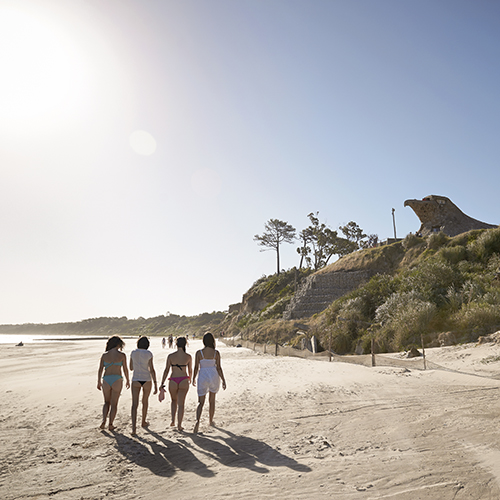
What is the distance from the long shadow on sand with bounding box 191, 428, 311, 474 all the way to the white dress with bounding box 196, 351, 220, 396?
78 cm

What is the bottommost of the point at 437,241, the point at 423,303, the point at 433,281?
the point at 423,303

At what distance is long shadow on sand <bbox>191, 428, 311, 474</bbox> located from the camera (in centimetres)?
398

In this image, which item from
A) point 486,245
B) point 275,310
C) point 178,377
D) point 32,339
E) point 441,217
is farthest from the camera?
point 32,339

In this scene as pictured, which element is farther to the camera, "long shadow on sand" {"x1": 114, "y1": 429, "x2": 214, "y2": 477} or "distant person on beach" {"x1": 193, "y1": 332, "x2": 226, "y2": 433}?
"distant person on beach" {"x1": 193, "y1": 332, "x2": 226, "y2": 433}

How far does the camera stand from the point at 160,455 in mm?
4465

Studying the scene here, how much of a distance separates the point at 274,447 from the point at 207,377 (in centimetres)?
178

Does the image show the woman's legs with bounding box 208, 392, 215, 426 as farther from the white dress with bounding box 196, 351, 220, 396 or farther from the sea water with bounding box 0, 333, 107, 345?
the sea water with bounding box 0, 333, 107, 345

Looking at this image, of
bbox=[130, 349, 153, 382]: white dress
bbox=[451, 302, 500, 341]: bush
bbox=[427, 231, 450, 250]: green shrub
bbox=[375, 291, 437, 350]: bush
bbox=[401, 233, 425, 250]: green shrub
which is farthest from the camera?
bbox=[401, 233, 425, 250]: green shrub

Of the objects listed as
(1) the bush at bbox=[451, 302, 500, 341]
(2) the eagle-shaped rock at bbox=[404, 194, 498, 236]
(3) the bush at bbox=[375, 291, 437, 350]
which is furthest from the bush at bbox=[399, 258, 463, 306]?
(2) the eagle-shaped rock at bbox=[404, 194, 498, 236]

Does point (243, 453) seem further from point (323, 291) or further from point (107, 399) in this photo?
point (323, 291)

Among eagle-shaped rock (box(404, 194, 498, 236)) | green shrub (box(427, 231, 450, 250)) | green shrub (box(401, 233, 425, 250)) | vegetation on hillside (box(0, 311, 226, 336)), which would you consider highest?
eagle-shaped rock (box(404, 194, 498, 236))

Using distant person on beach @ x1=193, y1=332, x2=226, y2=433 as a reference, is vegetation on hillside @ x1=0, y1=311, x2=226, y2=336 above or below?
below

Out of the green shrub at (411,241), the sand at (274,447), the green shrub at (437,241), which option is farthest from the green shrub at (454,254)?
the sand at (274,447)

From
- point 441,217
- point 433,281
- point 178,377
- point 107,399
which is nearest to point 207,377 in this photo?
point 178,377
